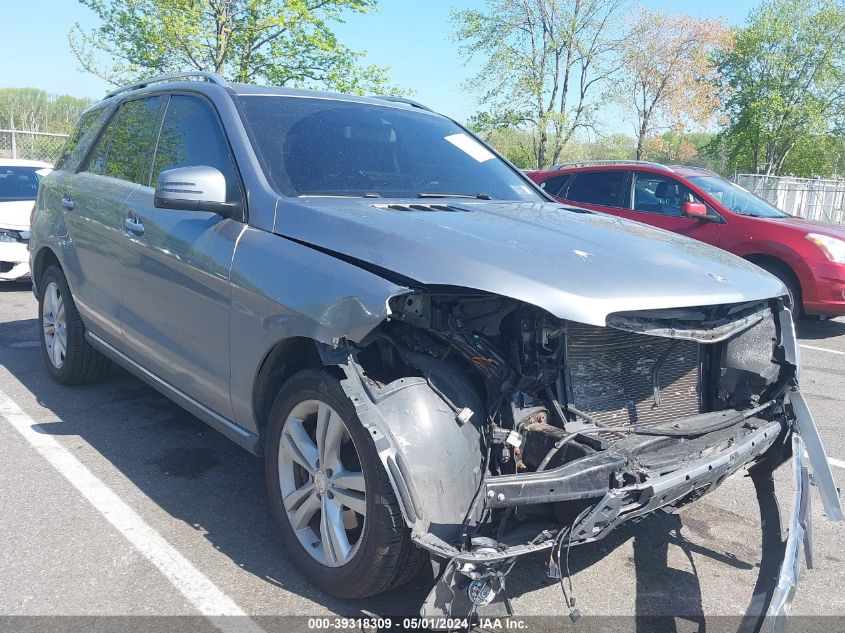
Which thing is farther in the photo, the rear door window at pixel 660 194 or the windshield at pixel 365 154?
the rear door window at pixel 660 194

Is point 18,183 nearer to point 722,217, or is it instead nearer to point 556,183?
point 556,183

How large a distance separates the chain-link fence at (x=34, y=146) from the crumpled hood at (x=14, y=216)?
33.9ft

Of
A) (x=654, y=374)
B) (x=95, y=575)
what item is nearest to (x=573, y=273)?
(x=654, y=374)

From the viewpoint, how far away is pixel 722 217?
27.3ft

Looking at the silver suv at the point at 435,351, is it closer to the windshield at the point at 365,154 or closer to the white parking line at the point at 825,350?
the windshield at the point at 365,154

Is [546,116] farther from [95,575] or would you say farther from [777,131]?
[95,575]

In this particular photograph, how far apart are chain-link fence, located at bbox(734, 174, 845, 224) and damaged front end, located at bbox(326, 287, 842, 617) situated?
21.6 meters

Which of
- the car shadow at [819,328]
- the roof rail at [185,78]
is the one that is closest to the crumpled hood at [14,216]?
the roof rail at [185,78]

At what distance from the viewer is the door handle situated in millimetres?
3721

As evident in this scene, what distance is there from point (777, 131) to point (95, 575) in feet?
122

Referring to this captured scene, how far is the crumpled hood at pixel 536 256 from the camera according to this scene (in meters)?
2.34

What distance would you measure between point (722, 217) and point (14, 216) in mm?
8316

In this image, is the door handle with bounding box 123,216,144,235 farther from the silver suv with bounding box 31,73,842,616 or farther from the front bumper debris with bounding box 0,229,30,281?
the front bumper debris with bounding box 0,229,30,281

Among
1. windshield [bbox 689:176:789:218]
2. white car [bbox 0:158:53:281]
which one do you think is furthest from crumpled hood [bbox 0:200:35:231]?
windshield [bbox 689:176:789:218]
